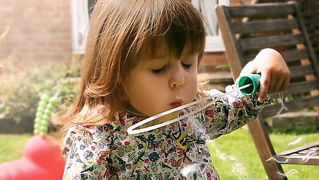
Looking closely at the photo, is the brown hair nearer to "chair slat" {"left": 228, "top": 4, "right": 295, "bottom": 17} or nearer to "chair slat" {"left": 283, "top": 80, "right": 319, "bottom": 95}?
"chair slat" {"left": 228, "top": 4, "right": 295, "bottom": 17}

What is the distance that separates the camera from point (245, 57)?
1.50 meters

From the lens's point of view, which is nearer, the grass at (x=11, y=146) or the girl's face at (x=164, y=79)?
the girl's face at (x=164, y=79)

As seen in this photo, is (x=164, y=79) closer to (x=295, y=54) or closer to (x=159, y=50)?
(x=159, y=50)

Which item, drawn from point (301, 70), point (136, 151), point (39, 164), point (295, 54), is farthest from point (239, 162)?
point (39, 164)

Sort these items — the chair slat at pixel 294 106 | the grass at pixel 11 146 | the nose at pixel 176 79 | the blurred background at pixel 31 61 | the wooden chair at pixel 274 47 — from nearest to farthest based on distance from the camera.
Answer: the nose at pixel 176 79 → the wooden chair at pixel 274 47 → the chair slat at pixel 294 106 → the grass at pixel 11 146 → the blurred background at pixel 31 61

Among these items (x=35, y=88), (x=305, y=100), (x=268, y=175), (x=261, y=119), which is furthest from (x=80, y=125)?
(x=35, y=88)

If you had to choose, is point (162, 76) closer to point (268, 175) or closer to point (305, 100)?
point (268, 175)

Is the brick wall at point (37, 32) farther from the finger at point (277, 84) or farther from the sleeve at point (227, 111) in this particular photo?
the finger at point (277, 84)

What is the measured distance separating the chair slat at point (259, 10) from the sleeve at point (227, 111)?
42 cm

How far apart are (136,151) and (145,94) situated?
4.3 inches

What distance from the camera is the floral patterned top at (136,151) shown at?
3.19ft

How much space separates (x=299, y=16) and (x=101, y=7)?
915 millimetres

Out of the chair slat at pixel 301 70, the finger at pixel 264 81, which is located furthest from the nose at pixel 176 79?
the chair slat at pixel 301 70

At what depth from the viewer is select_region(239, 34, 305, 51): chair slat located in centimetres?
157
